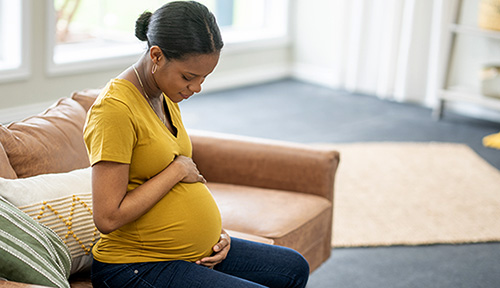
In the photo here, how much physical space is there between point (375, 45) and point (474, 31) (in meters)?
1.06

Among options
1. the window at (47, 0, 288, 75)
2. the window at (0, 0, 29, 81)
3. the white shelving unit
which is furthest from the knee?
the white shelving unit

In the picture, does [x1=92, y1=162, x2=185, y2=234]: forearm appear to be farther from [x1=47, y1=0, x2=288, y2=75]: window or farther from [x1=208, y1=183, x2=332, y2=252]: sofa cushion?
[x1=47, y1=0, x2=288, y2=75]: window

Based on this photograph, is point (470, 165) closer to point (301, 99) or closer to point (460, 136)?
point (460, 136)

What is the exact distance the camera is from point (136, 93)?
146 centimetres

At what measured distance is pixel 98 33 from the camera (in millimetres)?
4961

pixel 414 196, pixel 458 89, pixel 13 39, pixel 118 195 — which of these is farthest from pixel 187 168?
pixel 458 89

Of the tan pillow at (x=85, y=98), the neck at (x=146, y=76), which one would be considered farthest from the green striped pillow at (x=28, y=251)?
the tan pillow at (x=85, y=98)

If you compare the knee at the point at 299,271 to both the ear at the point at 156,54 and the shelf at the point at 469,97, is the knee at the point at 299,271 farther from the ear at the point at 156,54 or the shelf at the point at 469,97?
the shelf at the point at 469,97

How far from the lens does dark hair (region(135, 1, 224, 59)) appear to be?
1393 millimetres

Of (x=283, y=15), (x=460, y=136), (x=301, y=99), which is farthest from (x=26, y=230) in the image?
(x=283, y=15)

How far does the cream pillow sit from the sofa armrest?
29.6 inches

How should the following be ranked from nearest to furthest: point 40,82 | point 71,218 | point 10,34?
point 71,218, point 10,34, point 40,82

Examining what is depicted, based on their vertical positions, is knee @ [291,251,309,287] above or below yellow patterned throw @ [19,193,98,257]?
below

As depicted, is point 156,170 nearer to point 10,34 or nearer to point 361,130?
point 10,34
